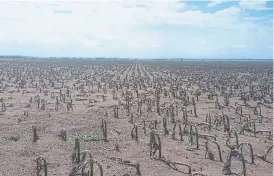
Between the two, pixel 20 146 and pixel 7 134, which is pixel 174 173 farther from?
pixel 7 134

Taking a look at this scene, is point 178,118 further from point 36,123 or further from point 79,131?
point 36,123

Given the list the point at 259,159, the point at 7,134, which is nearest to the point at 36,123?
the point at 7,134

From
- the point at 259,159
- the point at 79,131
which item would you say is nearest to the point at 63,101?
the point at 79,131

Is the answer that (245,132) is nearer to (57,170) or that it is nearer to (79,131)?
(79,131)

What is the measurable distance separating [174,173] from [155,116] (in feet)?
27.1

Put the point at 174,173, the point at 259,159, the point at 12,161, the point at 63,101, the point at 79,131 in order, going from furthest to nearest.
→ the point at 63,101, the point at 79,131, the point at 259,159, the point at 12,161, the point at 174,173

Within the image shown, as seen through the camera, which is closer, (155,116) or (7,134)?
(7,134)

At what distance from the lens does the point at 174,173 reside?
1144 centimetres

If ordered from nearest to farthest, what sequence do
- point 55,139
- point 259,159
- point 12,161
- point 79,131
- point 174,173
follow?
point 174,173 < point 12,161 < point 259,159 < point 55,139 < point 79,131

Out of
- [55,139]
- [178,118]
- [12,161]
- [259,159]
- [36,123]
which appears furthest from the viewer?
[178,118]

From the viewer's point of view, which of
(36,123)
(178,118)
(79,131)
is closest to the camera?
(79,131)

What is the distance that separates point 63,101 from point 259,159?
1469cm

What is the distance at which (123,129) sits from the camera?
16703 mm

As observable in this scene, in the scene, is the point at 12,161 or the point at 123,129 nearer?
the point at 12,161
